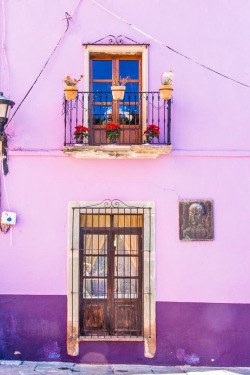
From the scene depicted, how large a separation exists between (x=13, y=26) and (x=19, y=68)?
0.64m

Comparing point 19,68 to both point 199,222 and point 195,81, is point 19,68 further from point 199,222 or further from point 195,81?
point 199,222

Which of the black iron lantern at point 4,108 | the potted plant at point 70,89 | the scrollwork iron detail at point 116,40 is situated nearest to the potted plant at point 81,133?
the potted plant at point 70,89

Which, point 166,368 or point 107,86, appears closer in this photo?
point 166,368

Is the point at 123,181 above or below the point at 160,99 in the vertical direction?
below

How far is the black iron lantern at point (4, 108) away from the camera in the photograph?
8.15 meters

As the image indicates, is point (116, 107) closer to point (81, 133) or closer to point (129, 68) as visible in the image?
point (129, 68)

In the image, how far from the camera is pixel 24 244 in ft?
27.7

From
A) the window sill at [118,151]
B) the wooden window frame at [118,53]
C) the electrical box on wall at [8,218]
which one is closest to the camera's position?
the window sill at [118,151]

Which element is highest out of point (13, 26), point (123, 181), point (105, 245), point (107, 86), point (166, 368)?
point (13, 26)

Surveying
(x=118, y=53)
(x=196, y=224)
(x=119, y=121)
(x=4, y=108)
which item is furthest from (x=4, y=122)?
(x=196, y=224)

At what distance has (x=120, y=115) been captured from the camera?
8.75m

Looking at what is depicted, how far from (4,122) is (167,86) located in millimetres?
2395

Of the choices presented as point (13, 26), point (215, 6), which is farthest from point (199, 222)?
point (13, 26)

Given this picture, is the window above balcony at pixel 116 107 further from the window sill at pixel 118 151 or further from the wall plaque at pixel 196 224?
the wall plaque at pixel 196 224
